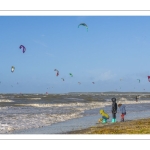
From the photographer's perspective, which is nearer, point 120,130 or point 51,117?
point 120,130

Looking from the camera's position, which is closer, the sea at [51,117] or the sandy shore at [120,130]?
the sandy shore at [120,130]

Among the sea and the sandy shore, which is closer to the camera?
the sandy shore

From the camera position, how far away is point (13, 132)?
1420 cm
